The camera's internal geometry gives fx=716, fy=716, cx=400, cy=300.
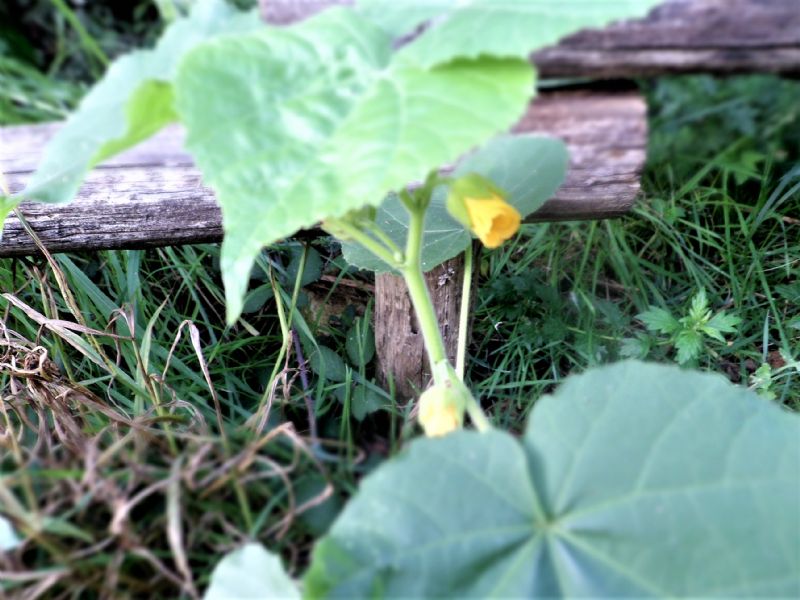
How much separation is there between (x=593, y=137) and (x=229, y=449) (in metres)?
0.61

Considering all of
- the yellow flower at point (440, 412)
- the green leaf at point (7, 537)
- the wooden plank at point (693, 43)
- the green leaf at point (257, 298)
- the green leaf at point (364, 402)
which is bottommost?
the green leaf at point (364, 402)

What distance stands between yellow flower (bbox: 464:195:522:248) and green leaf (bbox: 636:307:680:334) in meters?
0.58

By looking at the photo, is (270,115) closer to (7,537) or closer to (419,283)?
(419,283)

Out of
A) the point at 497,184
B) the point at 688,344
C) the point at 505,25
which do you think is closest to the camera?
the point at 505,25

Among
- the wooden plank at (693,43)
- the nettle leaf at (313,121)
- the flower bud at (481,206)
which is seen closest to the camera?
the nettle leaf at (313,121)

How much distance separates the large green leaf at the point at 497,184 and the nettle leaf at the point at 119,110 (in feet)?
1.20

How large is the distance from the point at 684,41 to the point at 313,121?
429 millimetres

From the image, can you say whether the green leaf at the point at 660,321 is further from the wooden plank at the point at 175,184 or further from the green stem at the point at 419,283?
→ the green stem at the point at 419,283

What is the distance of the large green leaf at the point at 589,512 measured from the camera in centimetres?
69

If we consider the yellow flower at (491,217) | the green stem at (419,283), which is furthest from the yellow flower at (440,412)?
the yellow flower at (491,217)

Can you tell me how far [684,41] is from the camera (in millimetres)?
799

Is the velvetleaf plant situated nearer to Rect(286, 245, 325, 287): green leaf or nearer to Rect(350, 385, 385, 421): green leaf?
Rect(350, 385, 385, 421): green leaf

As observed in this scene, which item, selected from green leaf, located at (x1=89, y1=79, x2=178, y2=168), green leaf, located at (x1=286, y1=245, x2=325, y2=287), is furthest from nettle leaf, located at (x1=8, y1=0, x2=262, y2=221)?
green leaf, located at (x1=286, y1=245, x2=325, y2=287)

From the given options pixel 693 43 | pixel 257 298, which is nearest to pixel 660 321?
pixel 693 43
